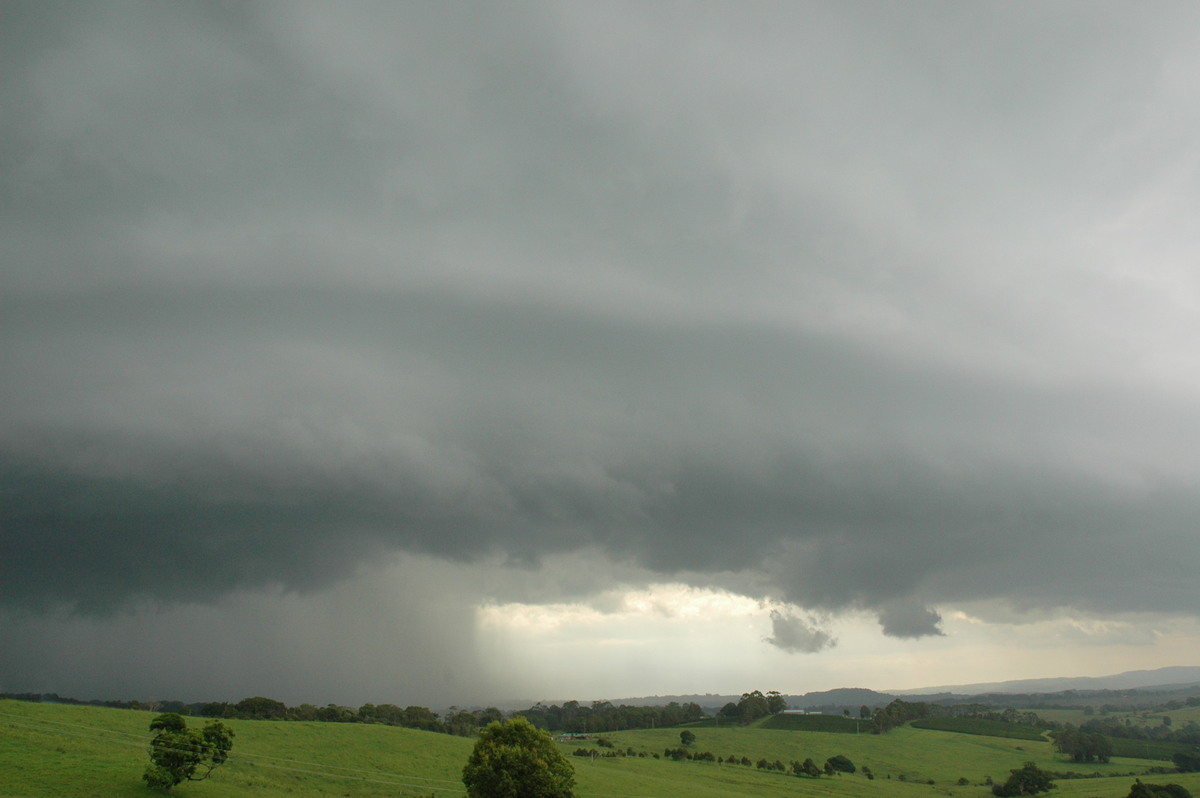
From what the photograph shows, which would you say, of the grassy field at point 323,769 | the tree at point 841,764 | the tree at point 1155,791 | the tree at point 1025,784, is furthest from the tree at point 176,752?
the tree at point 841,764

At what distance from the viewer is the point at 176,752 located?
72.0 m

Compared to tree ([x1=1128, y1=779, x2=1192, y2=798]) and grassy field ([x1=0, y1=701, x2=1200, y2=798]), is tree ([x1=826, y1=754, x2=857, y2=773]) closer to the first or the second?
grassy field ([x1=0, y1=701, x2=1200, y2=798])

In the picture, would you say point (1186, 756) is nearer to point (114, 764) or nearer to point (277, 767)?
point (277, 767)

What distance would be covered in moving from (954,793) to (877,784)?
629 inches

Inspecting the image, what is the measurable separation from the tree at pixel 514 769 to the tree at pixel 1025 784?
12940 centimetres

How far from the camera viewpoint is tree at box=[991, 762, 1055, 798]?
6088 inches

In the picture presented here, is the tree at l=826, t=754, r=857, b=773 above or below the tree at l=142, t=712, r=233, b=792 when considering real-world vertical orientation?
below

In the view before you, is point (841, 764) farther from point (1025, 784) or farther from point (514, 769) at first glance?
point (514, 769)

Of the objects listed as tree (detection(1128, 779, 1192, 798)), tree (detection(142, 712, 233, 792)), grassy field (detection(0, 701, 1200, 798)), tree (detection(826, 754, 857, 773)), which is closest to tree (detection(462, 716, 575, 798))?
grassy field (detection(0, 701, 1200, 798))

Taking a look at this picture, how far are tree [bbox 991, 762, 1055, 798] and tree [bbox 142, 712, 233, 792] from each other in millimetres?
156397

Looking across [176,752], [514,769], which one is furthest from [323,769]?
[514,769]

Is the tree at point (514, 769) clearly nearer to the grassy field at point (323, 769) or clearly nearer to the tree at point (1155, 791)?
the grassy field at point (323, 769)

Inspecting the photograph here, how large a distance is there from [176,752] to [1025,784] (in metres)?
168

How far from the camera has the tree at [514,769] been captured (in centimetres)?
7069
